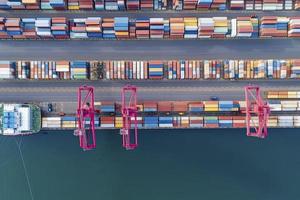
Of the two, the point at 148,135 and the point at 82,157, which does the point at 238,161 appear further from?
the point at 82,157

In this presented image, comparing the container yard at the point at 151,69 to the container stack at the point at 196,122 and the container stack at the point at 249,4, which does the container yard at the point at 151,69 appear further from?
the container stack at the point at 249,4

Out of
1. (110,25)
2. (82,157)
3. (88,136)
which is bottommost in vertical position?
(82,157)

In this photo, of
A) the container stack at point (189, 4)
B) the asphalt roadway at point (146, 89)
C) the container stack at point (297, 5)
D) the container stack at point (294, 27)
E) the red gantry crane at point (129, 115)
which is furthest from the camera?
the asphalt roadway at point (146, 89)

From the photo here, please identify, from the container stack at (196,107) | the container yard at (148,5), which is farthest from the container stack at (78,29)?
the container stack at (196,107)

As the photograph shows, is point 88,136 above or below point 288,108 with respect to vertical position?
below

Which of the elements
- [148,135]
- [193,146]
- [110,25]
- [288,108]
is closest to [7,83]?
[110,25]
